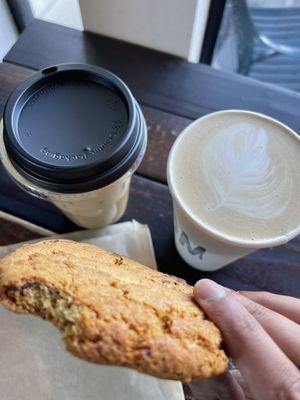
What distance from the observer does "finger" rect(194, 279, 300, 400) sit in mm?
382

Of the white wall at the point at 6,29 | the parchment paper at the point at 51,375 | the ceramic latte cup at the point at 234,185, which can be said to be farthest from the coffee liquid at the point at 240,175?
the white wall at the point at 6,29

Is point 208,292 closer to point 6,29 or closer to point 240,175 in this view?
point 240,175

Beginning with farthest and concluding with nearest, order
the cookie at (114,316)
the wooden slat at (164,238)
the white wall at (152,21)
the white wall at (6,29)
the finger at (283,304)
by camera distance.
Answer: the white wall at (6,29) → the white wall at (152,21) → the wooden slat at (164,238) → the finger at (283,304) → the cookie at (114,316)

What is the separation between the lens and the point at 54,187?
54cm

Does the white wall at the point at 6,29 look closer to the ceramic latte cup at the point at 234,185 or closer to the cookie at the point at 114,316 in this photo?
the ceramic latte cup at the point at 234,185

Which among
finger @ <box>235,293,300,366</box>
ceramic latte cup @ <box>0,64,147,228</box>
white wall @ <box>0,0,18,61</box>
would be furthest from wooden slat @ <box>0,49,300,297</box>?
white wall @ <box>0,0,18,61</box>

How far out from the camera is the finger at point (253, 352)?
38 centimetres

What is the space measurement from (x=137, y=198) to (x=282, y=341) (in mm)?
394

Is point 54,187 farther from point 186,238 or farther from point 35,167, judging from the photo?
point 186,238

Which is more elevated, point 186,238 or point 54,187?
point 54,187

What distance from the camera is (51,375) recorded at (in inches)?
22.8

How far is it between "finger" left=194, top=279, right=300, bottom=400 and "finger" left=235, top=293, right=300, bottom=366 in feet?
0.10

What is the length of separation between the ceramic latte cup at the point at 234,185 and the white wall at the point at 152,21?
12.2 inches

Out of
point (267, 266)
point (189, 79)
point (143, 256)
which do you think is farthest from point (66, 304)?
point (189, 79)
